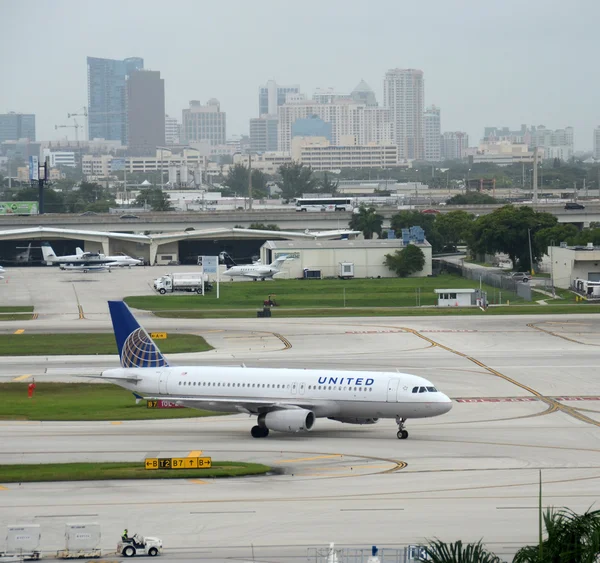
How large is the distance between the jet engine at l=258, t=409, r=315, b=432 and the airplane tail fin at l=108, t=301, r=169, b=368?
736cm

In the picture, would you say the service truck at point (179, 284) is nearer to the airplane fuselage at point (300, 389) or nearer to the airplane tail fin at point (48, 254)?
the airplane tail fin at point (48, 254)

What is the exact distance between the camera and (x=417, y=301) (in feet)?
401

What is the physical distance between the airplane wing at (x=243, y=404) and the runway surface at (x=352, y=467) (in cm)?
152

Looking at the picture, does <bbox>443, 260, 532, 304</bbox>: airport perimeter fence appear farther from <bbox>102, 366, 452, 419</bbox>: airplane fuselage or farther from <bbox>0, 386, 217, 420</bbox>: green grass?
<bbox>102, 366, 452, 419</bbox>: airplane fuselage

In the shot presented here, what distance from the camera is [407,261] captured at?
150125mm

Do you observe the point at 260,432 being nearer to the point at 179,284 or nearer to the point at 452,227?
the point at 179,284

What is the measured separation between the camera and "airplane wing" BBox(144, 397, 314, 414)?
172ft

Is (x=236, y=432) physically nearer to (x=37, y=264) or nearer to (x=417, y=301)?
(x=417, y=301)

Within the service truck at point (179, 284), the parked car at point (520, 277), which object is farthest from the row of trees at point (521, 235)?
the service truck at point (179, 284)

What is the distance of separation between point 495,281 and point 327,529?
338 feet

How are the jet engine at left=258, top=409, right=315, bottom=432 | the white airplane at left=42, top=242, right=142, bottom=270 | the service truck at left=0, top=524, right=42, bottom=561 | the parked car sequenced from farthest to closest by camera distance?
the white airplane at left=42, top=242, right=142, bottom=270 < the parked car < the jet engine at left=258, top=409, right=315, bottom=432 < the service truck at left=0, top=524, right=42, bottom=561

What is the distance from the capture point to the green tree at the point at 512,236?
482ft

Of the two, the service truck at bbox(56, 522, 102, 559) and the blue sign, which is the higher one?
the blue sign

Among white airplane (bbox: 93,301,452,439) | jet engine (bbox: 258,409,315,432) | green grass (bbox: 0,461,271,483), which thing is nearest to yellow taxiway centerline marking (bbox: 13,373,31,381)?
white airplane (bbox: 93,301,452,439)
